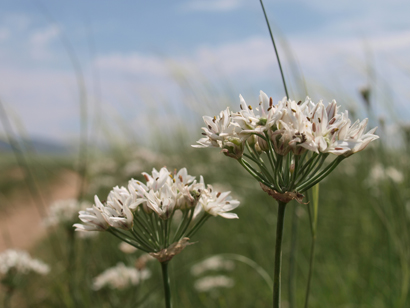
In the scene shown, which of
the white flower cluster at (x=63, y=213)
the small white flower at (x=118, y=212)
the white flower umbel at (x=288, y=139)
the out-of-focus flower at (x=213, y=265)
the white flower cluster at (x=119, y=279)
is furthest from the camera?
the out-of-focus flower at (x=213, y=265)

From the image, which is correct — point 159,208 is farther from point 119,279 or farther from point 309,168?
point 119,279

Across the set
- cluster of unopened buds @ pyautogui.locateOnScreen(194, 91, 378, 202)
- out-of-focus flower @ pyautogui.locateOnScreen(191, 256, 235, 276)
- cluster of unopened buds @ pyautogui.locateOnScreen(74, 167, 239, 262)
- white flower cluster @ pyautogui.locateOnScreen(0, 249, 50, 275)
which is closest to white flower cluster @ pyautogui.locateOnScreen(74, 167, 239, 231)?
cluster of unopened buds @ pyautogui.locateOnScreen(74, 167, 239, 262)

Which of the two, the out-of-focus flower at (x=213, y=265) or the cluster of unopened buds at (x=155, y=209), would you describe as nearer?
the cluster of unopened buds at (x=155, y=209)

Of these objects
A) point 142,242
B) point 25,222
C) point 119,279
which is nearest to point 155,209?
point 142,242

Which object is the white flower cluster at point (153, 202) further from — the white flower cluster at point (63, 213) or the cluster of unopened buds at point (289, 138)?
the white flower cluster at point (63, 213)

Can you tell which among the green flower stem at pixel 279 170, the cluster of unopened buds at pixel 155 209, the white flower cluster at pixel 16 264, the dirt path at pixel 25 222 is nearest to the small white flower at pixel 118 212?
the cluster of unopened buds at pixel 155 209

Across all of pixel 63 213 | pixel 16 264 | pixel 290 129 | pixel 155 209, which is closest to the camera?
pixel 290 129
